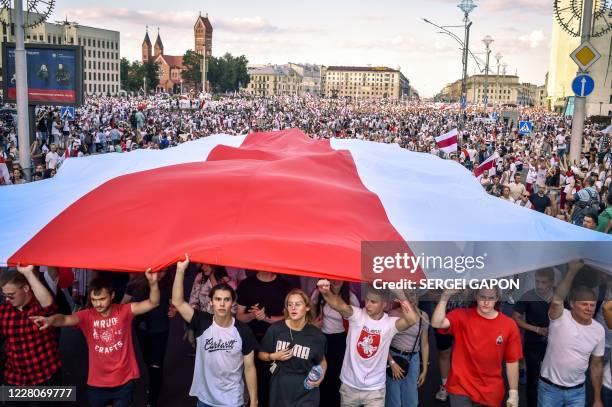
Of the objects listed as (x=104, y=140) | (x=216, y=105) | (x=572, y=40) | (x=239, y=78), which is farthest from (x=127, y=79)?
(x=104, y=140)

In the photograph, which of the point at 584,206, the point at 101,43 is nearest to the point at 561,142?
the point at 584,206

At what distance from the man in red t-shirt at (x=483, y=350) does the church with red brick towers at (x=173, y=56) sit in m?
155

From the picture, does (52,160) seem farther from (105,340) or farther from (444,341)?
(444,341)

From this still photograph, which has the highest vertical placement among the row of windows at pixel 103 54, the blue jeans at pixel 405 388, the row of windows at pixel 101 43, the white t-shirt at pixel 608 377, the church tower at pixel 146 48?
the church tower at pixel 146 48

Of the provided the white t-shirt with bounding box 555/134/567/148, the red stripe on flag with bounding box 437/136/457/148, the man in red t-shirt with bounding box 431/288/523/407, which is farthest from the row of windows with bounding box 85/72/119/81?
the man in red t-shirt with bounding box 431/288/523/407

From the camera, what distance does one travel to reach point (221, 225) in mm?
5125

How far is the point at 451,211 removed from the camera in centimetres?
604

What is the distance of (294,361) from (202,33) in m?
168

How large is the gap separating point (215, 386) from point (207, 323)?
469 millimetres

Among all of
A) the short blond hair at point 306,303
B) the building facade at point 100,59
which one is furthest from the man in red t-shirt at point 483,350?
the building facade at point 100,59

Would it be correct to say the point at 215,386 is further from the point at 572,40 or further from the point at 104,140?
the point at 572,40

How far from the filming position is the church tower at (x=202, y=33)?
6378 inches

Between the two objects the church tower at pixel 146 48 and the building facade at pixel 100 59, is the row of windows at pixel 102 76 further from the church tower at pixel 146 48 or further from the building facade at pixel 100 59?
the church tower at pixel 146 48

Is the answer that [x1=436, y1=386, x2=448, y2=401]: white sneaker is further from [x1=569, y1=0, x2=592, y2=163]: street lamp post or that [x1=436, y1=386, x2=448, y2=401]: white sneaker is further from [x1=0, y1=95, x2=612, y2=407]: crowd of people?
[x1=569, y1=0, x2=592, y2=163]: street lamp post
